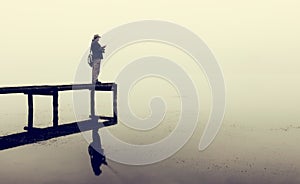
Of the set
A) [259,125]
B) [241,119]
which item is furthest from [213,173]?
[241,119]

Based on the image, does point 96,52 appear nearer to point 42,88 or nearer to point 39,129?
point 42,88

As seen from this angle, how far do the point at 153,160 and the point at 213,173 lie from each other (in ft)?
7.79

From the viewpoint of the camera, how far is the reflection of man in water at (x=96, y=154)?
12766 mm

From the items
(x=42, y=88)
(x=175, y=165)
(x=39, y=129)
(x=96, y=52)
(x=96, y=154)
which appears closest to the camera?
(x=175, y=165)

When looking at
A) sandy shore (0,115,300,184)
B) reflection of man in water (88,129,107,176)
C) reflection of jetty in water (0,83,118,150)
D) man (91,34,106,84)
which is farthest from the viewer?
man (91,34,106,84)

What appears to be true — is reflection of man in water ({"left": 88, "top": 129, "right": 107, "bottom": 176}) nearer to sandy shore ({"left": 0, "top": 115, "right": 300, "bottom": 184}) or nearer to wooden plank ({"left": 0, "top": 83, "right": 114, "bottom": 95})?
sandy shore ({"left": 0, "top": 115, "right": 300, "bottom": 184})

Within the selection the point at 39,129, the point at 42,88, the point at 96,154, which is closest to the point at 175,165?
the point at 96,154

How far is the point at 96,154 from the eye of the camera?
48.0 feet

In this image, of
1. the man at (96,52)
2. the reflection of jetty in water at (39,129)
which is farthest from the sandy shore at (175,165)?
the man at (96,52)

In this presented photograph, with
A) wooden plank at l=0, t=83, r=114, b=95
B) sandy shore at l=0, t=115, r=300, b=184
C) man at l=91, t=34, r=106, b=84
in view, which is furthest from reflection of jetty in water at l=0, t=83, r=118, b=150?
man at l=91, t=34, r=106, b=84

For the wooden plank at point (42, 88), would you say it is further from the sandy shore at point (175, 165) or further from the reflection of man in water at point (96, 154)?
the reflection of man in water at point (96, 154)

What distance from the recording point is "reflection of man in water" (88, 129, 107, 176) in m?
12.8

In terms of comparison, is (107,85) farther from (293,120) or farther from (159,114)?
(293,120)

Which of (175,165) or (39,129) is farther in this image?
(39,129)
